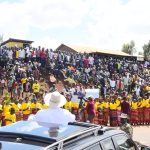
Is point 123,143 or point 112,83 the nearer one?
point 123,143

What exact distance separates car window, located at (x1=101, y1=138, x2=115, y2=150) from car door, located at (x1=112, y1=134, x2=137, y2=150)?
0.41 feet

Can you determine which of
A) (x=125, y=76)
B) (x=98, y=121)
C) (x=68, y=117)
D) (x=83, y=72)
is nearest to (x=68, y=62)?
(x=83, y=72)

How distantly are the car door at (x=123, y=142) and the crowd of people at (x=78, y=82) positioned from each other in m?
9.95

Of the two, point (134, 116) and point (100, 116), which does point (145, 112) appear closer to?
point (134, 116)

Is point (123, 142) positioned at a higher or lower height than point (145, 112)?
higher

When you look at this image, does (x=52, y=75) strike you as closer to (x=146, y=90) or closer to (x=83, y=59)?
(x=83, y=59)

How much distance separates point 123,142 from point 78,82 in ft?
75.6

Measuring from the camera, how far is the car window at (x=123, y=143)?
6.19 meters

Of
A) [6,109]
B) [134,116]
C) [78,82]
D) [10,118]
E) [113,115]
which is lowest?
[134,116]

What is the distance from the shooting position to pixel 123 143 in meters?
6.36

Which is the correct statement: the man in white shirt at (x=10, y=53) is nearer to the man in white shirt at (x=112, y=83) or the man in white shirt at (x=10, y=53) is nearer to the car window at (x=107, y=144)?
the man in white shirt at (x=112, y=83)

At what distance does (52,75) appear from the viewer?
29031mm

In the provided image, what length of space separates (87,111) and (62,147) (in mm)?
13211

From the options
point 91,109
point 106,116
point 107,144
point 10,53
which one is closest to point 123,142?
point 107,144
